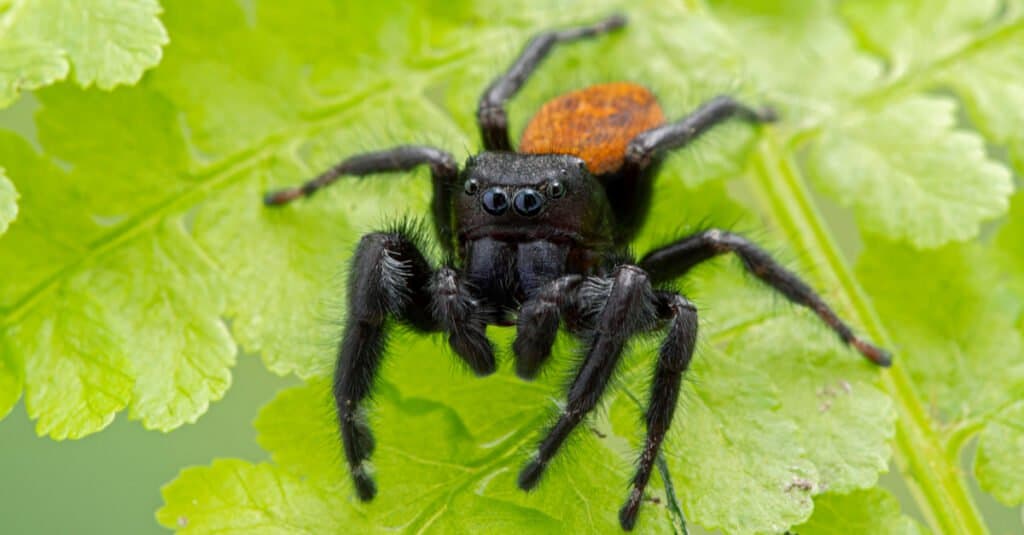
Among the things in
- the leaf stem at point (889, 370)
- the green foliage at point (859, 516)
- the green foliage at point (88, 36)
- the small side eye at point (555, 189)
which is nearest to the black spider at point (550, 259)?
the small side eye at point (555, 189)

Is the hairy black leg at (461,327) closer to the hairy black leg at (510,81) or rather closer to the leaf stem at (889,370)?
the hairy black leg at (510,81)

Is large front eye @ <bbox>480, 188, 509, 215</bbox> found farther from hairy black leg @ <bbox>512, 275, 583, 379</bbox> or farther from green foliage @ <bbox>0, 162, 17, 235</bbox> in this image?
green foliage @ <bbox>0, 162, 17, 235</bbox>

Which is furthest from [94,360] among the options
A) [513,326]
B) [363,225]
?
[513,326]

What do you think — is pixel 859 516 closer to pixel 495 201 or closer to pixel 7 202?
pixel 495 201

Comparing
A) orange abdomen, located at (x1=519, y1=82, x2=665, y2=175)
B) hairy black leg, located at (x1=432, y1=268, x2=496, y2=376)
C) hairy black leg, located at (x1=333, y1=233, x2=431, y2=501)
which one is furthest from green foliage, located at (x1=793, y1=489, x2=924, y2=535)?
orange abdomen, located at (x1=519, y1=82, x2=665, y2=175)

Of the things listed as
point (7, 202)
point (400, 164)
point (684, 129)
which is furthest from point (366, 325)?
point (684, 129)

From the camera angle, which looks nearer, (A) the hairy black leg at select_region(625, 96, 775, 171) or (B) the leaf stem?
(B) the leaf stem
